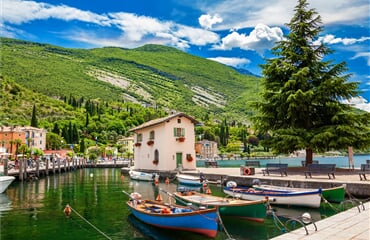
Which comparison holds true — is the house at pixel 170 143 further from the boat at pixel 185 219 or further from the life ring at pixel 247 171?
the boat at pixel 185 219

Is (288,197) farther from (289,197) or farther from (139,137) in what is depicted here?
(139,137)

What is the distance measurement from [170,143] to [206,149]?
406ft

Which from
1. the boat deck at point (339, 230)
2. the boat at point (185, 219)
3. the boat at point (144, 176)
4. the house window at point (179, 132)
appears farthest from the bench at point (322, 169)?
the house window at point (179, 132)

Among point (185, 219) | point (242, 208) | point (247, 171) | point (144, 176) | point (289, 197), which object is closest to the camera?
point (185, 219)

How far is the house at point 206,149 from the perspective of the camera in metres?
160

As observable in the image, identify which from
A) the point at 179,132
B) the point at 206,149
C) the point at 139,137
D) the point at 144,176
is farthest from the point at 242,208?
the point at 206,149

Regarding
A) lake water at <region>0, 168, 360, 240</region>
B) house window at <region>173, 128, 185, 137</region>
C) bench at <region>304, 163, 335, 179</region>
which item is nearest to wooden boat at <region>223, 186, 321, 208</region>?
→ lake water at <region>0, 168, 360, 240</region>

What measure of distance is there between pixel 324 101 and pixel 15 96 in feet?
496

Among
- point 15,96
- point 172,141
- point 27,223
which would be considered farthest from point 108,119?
point 27,223

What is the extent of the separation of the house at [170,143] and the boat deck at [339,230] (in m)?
26.8

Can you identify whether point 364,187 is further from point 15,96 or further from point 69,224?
point 15,96

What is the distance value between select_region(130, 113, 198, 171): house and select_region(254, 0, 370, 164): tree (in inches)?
387

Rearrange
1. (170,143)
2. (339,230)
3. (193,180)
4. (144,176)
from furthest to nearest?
(170,143)
(144,176)
(193,180)
(339,230)

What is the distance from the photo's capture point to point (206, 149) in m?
161
